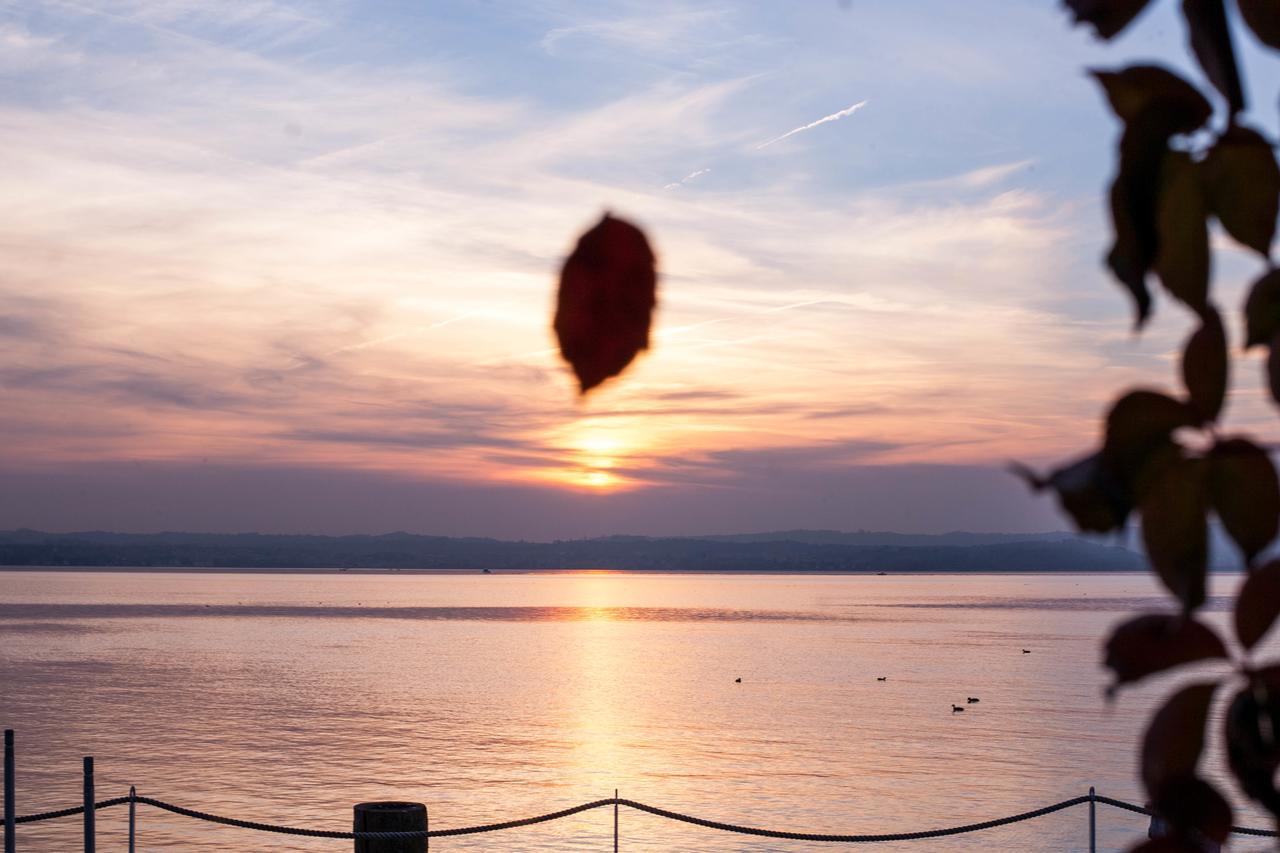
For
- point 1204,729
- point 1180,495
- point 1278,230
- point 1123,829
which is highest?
point 1278,230

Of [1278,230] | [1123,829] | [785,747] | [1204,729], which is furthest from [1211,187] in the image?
[785,747]

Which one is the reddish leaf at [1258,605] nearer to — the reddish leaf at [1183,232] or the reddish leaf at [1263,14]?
the reddish leaf at [1183,232]

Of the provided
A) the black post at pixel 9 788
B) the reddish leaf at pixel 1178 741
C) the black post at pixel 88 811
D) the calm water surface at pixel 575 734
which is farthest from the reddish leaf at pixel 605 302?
the black post at pixel 88 811

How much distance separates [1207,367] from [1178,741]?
192 millimetres

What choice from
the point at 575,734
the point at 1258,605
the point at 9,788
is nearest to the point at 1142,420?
the point at 1258,605

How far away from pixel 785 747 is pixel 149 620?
113 metres

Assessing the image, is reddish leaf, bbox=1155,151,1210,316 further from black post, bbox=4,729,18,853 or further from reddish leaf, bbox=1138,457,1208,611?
black post, bbox=4,729,18,853

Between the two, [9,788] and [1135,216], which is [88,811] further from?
[1135,216]

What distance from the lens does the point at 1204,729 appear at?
2.30 feet

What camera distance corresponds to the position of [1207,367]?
72cm

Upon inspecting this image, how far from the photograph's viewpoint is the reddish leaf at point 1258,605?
2.37 feet

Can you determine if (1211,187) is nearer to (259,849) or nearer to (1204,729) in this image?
(1204,729)

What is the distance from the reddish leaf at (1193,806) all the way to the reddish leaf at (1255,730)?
0.03 m

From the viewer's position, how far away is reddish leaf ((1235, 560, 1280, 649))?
0.72m
